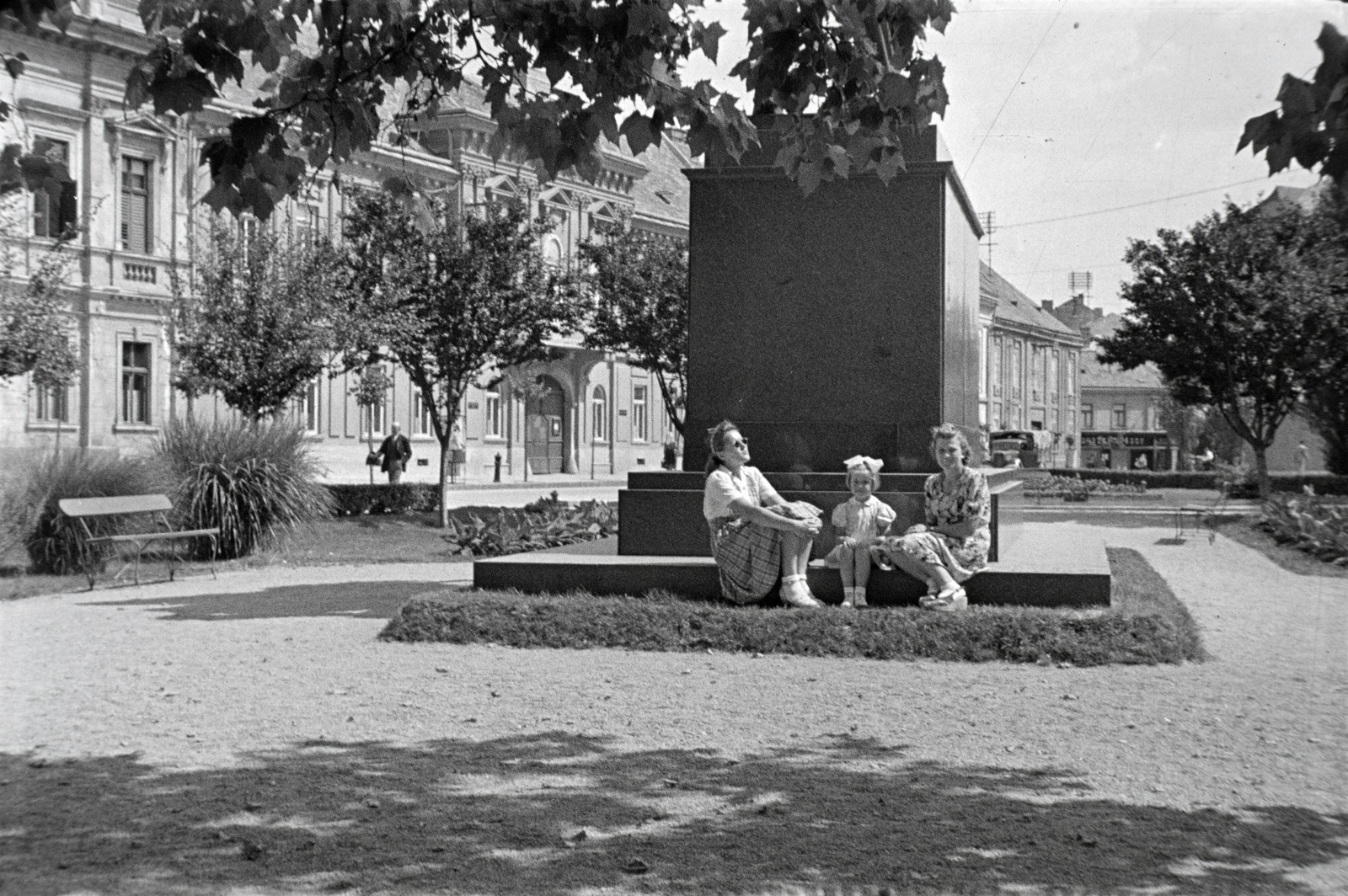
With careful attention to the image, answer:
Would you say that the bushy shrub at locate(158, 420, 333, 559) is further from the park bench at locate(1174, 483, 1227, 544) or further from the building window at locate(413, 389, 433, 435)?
the building window at locate(413, 389, 433, 435)

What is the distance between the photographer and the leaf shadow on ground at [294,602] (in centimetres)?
1126

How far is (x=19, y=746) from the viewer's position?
6297 mm

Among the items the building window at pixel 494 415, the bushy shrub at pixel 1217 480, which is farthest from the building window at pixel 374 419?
the bushy shrub at pixel 1217 480

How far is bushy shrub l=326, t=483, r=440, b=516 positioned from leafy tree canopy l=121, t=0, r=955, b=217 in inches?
741

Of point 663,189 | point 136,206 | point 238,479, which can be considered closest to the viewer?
point 238,479

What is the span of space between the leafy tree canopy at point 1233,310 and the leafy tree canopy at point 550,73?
67.6 feet

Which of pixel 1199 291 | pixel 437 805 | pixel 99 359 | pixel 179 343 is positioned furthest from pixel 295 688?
pixel 99 359

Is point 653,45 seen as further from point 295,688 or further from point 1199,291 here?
point 1199,291

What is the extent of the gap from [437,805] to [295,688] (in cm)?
274

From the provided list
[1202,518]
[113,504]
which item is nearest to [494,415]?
[1202,518]

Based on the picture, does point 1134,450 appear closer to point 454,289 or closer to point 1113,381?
point 1113,381

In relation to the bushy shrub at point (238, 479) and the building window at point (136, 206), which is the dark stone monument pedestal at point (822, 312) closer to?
the bushy shrub at point (238, 479)

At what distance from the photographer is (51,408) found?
33.5 m

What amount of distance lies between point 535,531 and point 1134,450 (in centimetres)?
6207
